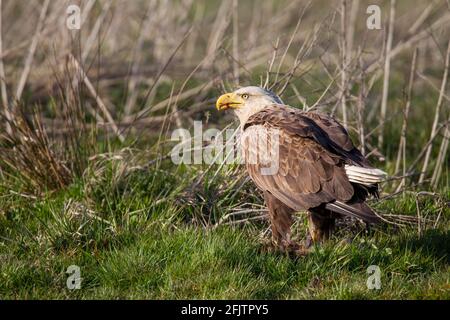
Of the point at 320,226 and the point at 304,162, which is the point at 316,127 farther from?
the point at 320,226

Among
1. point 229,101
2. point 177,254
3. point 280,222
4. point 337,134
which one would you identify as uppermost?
point 229,101

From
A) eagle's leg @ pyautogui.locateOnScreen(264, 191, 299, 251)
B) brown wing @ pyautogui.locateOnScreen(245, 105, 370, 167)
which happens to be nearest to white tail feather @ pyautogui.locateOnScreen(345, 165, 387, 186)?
brown wing @ pyautogui.locateOnScreen(245, 105, 370, 167)

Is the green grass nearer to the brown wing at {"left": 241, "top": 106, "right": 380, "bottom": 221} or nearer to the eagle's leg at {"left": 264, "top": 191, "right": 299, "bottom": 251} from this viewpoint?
the eagle's leg at {"left": 264, "top": 191, "right": 299, "bottom": 251}

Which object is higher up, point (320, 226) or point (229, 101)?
point (229, 101)

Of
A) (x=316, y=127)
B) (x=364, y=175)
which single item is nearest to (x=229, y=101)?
(x=316, y=127)

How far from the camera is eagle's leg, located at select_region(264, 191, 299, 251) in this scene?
5.70 meters

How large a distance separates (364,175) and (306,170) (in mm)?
462

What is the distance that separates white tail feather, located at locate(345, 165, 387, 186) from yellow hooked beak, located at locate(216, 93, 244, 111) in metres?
1.26

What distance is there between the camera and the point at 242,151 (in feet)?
20.1

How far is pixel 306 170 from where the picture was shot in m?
5.66

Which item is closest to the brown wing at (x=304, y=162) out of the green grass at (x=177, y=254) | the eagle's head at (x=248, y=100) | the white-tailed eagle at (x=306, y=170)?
the white-tailed eagle at (x=306, y=170)

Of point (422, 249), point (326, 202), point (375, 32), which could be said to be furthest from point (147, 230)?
point (375, 32)
